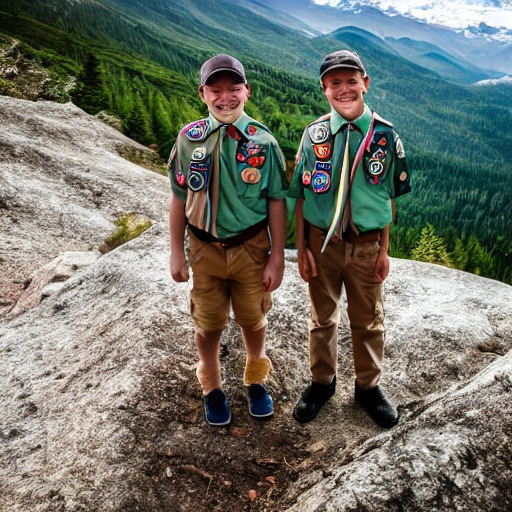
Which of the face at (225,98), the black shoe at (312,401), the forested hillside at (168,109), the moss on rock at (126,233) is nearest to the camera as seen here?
the face at (225,98)

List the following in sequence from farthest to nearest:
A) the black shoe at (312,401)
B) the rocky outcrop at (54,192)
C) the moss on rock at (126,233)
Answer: the rocky outcrop at (54,192) < the moss on rock at (126,233) < the black shoe at (312,401)

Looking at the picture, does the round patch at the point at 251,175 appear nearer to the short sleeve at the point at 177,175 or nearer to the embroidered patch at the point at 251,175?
the embroidered patch at the point at 251,175

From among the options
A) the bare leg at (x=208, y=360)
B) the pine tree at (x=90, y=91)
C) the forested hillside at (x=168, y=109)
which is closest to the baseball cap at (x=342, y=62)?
the bare leg at (x=208, y=360)

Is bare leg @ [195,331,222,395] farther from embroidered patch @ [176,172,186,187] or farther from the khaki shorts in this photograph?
embroidered patch @ [176,172,186,187]

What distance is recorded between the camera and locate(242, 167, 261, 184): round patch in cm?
383

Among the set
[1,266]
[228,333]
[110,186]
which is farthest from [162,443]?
[110,186]

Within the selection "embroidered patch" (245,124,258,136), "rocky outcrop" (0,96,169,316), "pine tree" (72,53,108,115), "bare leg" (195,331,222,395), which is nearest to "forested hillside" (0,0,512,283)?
"pine tree" (72,53,108,115)

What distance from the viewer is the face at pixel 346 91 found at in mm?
3852

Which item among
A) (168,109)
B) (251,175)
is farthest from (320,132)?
(168,109)

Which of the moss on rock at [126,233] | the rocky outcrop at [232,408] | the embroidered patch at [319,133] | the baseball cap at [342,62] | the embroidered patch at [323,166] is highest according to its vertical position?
the baseball cap at [342,62]

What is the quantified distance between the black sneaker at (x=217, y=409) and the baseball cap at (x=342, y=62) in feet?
10.9

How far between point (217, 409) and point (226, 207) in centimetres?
213

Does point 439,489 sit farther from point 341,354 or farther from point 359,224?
point 341,354

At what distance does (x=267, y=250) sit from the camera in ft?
13.7
